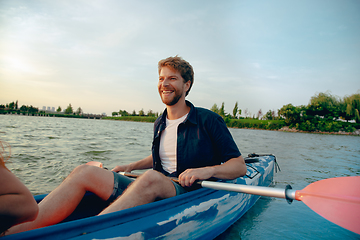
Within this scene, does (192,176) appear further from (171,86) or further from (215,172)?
(171,86)

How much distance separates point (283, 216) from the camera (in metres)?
3.47

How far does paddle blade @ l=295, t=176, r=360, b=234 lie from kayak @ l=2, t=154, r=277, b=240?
0.87 meters

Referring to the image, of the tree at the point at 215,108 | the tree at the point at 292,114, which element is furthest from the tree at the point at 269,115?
the tree at the point at 292,114

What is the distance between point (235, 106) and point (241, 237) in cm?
7413

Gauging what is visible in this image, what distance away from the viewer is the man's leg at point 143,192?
4.99ft

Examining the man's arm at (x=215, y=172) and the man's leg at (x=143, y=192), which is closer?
the man's leg at (x=143, y=192)

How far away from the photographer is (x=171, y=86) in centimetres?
240

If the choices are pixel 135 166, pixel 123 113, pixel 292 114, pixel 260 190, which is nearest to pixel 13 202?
pixel 260 190

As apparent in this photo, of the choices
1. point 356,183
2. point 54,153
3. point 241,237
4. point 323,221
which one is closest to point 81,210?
point 241,237

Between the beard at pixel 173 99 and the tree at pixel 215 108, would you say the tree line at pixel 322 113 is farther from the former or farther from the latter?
the beard at pixel 173 99

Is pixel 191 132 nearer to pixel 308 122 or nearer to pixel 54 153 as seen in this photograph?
pixel 54 153

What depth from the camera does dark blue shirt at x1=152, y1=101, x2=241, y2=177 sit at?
2.20 m

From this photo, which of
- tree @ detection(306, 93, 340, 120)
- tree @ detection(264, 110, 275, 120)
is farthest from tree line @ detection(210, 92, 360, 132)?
tree @ detection(264, 110, 275, 120)

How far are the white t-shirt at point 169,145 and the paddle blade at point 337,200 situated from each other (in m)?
1.27
